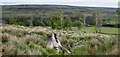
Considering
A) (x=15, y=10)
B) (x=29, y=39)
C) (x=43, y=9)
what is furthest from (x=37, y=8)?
(x=29, y=39)

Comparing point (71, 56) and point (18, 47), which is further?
point (18, 47)

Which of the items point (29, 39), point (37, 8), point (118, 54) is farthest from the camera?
point (37, 8)

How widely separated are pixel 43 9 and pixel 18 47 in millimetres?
145702

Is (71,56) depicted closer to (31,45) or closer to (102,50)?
(102,50)

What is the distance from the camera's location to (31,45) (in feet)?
7.71

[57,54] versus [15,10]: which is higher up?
[15,10]

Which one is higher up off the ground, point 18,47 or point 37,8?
point 37,8

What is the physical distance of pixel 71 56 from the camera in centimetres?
186

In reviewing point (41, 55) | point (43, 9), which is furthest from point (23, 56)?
point (43, 9)

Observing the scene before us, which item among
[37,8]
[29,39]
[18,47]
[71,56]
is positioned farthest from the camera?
[37,8]

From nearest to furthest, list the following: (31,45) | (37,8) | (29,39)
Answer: (31,45), (29,39), (37,8)

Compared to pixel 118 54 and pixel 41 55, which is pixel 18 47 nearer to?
pixel 41 55

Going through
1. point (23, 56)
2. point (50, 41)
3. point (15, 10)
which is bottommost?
point (23, 56)

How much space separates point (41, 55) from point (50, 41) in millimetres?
384
